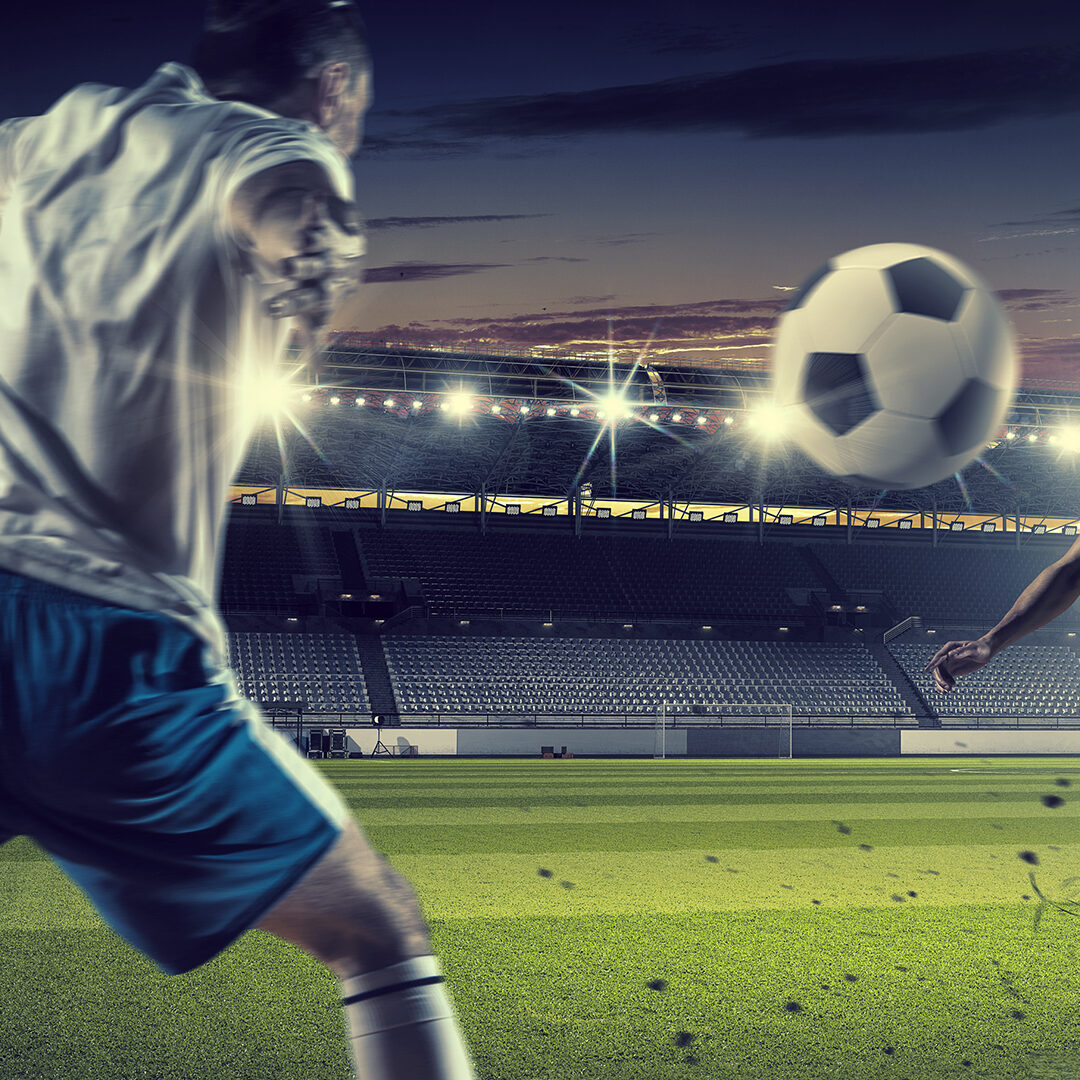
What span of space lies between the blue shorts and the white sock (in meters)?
0.22

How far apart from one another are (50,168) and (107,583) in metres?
0.67

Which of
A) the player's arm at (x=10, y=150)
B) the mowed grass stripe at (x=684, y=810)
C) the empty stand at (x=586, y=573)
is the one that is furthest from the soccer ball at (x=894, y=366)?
the empty stand at (x=586, y=573)

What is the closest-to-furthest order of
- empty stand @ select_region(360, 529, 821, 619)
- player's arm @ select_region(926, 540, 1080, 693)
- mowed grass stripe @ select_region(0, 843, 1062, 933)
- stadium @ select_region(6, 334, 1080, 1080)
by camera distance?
player's arm @ select_region(926, 540, 1080, 693)
stadium @ select_region(6, 334, 1080, 1080)
mowed grass stripe @ select_region(0, 843, 1062, 933)
empty stand @ select_region(360, 529, 821, 619)

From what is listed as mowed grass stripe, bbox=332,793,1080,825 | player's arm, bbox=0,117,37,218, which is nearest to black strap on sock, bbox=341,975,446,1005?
player's arm, bbox=0,117,37,218

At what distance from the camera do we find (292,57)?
2.00 meters

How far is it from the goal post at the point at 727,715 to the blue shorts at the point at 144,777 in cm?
2417

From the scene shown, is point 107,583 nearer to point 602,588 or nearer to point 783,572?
point 602,588

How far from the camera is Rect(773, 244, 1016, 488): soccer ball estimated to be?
3.57 m

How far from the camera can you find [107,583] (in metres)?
1.81

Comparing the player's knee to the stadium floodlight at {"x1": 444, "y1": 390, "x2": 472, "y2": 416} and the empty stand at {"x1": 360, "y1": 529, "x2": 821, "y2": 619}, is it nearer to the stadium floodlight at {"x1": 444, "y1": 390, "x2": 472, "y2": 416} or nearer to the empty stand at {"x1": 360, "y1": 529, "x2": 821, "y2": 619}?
the stadium floodlight at {"x1": 444, "y1": 390, "x2": 472, "y2": 416}

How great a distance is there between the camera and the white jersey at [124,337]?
176 cm

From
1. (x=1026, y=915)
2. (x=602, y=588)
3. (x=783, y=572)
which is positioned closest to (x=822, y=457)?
(x=1026, y=915)

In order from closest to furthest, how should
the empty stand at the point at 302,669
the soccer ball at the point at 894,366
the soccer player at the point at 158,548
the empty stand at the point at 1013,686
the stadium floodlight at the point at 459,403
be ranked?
the soccer player at the point at 158,548 → the soccer ball at the point at 894,366 → the empty stand at the point at 302,669 → the stadium floodlight at the point at 459,403 → the empty stand at the point at 1013,686

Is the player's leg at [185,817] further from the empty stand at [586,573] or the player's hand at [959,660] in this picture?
the empty stand at [586,573]
